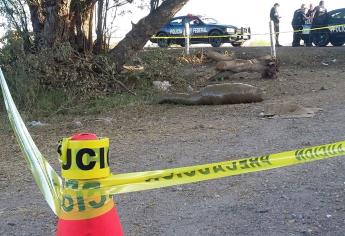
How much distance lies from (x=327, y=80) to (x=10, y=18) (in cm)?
789

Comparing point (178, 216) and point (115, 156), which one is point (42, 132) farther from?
point (178, 216)

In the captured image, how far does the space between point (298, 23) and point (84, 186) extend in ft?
69.7

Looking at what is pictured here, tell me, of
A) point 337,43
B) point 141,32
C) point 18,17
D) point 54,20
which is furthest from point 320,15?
point 18,17

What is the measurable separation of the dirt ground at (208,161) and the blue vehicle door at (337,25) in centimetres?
943

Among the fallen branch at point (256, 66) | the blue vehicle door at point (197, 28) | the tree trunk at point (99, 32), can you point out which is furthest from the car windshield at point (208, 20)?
the tree trunk at point (99, 32)

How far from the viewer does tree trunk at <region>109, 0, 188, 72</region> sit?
12.8 meters

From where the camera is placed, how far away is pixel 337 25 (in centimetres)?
2081

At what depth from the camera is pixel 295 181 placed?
525cm

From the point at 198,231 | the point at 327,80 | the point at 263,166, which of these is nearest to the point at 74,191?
the point at 263,166

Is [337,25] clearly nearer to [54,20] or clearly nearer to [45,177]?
[54,20]

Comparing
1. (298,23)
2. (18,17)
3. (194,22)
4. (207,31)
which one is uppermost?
(18,17)

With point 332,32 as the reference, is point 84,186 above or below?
below

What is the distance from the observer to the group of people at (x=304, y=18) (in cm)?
2142

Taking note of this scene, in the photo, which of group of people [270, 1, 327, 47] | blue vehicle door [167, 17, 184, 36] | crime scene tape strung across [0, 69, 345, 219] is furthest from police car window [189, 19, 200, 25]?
crime scene tape strung across [0, 69, 345, 219]
